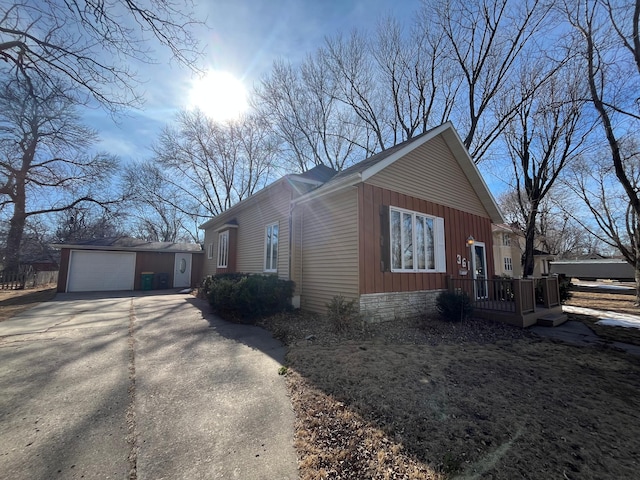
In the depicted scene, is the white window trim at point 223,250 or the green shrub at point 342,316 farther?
the white window trim at point 223,250

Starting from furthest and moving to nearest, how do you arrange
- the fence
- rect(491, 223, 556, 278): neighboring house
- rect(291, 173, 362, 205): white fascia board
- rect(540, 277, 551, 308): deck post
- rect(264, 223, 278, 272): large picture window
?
rect(491, 223, 556, 278): neighboring house < the fence < rect(264, 223, 278, 272): large picture window < rect(540, 277, 551, 308): deck post < rect(291, 173, 362, 205): white fascia board

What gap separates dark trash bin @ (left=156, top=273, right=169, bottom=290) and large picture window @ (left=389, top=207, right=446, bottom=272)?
16.0 meters

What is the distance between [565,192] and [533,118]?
7.51 meters

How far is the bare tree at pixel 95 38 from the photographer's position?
413cm

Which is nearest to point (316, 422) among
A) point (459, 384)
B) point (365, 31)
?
point (459, 384)

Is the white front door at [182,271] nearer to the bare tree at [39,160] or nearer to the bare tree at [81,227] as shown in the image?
the bare tree at [39,160]

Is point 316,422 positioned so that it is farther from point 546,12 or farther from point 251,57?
point 546,12

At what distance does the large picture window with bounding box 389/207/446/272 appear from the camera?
758cm

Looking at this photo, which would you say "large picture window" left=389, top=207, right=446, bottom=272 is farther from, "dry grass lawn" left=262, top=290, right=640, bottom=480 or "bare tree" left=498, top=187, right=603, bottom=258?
"bare tree" left=498, top=187, right=603, bottom=258

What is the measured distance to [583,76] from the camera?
9383 millimetres

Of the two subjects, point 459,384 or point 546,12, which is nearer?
point 459,384

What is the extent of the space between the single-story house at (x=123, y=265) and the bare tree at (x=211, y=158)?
723 centimetres

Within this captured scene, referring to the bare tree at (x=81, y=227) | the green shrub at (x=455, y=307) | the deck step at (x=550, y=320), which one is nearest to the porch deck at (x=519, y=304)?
the deck step at (x=550, y=320)

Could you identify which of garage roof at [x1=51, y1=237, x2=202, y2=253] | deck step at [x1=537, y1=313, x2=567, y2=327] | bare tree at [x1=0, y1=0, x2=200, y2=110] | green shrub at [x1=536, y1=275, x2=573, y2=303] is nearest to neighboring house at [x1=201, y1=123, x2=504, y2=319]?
green shrub at [x1=536, y1=275, x2=573, y2=303]
